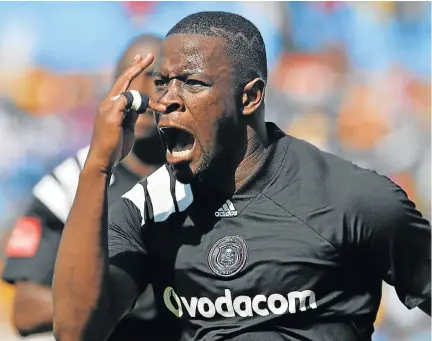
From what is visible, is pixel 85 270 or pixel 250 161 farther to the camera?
pixel 250 161

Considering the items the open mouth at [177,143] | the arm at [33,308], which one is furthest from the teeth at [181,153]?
the arm at [33,308]

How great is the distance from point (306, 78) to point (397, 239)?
2292 mm

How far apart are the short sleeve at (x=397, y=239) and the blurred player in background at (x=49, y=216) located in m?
1.15

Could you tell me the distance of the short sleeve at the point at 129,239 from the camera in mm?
1918

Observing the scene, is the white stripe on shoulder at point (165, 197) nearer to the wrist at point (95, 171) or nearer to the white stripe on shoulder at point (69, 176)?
the wrist at point (95, 171)

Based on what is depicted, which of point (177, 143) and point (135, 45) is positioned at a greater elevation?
point (135, 45)

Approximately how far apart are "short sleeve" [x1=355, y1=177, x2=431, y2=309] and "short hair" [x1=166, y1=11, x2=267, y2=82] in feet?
1.23

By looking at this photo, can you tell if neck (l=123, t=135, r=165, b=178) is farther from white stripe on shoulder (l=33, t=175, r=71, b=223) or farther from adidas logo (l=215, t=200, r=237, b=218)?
adidas logo (l=215, t=200, r=237, b=218)

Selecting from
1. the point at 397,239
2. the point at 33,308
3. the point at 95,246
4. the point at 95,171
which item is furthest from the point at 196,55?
the point at 33,308

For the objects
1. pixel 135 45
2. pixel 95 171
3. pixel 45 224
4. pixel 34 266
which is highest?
pixel 135 45

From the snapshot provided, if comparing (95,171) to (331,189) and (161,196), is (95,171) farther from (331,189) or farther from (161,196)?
(331,189)

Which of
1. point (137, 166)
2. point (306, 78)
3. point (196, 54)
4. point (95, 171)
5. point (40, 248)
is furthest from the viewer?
point (306, 78)

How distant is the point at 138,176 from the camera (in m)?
3.09

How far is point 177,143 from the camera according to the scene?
6.24 ft
